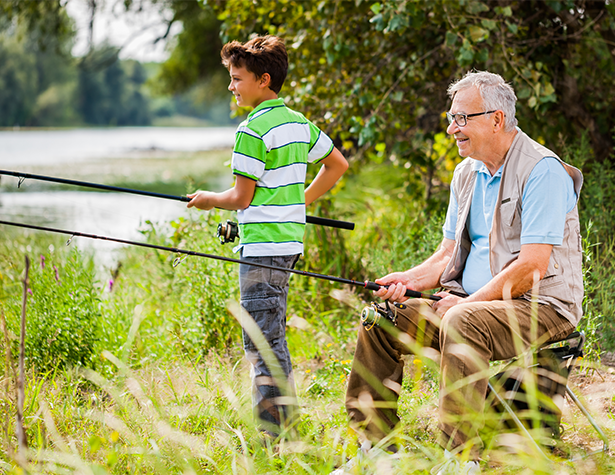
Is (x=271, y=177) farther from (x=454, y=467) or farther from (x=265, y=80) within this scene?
(x=454, y=467)

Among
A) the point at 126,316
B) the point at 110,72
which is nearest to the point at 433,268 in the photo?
the point at 126,316

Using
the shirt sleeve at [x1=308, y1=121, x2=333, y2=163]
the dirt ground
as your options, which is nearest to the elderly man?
the dirt ground

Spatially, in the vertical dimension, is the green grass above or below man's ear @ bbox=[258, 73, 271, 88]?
below

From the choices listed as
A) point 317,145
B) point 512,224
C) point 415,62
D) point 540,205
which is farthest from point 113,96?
point 540,205

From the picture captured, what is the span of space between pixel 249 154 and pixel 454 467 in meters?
1.31

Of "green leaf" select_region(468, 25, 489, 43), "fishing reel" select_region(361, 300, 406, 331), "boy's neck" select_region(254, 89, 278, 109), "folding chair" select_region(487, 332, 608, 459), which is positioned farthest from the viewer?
"green leaf" select_region(468, 25, 489, 43)

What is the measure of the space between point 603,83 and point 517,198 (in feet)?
9.50

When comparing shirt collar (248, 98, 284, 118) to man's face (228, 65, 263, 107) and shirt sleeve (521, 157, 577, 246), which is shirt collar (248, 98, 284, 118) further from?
shirt sleeve (521, 157, 577, 246)

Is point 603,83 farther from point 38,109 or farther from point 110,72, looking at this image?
point 110,72

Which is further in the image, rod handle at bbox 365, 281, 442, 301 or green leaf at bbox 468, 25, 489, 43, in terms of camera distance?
green leaf at bbox 468, 25, 489, 43

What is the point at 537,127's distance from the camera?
14.3ft

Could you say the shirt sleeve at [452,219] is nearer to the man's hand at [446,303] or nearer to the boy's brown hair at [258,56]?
the man's hand at [446,303]

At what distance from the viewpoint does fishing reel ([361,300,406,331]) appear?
7.61 feet

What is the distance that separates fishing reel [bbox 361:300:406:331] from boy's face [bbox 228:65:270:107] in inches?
37.6
